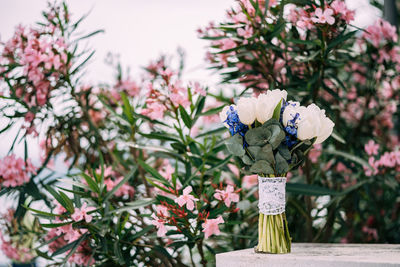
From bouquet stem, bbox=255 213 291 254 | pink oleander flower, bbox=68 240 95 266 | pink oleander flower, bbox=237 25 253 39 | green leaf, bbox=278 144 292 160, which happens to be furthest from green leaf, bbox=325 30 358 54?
pink oleander flower, bbox=68 240 95 266

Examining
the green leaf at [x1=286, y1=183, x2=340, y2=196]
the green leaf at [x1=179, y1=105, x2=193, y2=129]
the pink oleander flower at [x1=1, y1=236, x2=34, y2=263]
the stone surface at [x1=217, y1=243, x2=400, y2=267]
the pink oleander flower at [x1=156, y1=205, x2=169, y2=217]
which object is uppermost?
the green leaf at [x1=179, y1=105, x2=193, y2=129]

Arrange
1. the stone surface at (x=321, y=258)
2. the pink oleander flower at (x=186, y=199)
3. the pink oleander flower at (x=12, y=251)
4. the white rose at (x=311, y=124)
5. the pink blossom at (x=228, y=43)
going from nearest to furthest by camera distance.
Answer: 1. the stone surface at (x=321, y=258)
2. the white rose at (x=311, y=124)
3. the pink oleander flower at (x=186, y=199)
4. the pink blossom at (x=228, y=43)
5. the pink oleander flower at (x=12, y=251)

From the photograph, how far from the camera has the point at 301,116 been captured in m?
1.10

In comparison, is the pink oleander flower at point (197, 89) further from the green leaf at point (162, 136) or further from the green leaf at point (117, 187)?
the green leaf at point (117, 187)

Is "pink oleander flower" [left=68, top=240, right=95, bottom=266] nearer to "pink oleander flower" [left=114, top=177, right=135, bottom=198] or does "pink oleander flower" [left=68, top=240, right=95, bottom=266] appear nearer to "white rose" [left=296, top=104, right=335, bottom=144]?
"pink oleander flower" [left=114, top=177, right=135, bottom=198]

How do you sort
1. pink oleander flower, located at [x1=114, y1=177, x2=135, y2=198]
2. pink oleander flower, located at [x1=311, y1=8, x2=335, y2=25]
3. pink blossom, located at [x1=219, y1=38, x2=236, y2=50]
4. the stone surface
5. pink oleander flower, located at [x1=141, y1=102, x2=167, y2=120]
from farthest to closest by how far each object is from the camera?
pink oleander flower, located at [x1=114, y1=177, x2=135, y2=198], pink blossom, located at [x1=219, y1=38, x2=236, y2=50], pink oleander flower, located at [x1=141, y1=102, x2=167, y2=120], pink oleander flower, located at [x1=311, y1=8, x2=335, y2=25], the stone surface

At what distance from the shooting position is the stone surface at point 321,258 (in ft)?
3.14

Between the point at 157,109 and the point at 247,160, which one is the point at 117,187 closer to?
the point at 157,109

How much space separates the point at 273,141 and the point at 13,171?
107cm

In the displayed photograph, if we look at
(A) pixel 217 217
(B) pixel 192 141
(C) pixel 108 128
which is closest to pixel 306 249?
(A) pixel 217 217

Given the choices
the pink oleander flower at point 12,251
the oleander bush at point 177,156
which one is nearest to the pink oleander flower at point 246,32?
the oleander bush at point 177,156

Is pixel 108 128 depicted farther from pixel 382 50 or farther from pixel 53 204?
pixel 382 50

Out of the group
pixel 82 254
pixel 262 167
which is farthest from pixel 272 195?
pixel 82 254

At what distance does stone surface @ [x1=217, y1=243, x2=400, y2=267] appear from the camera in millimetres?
956
